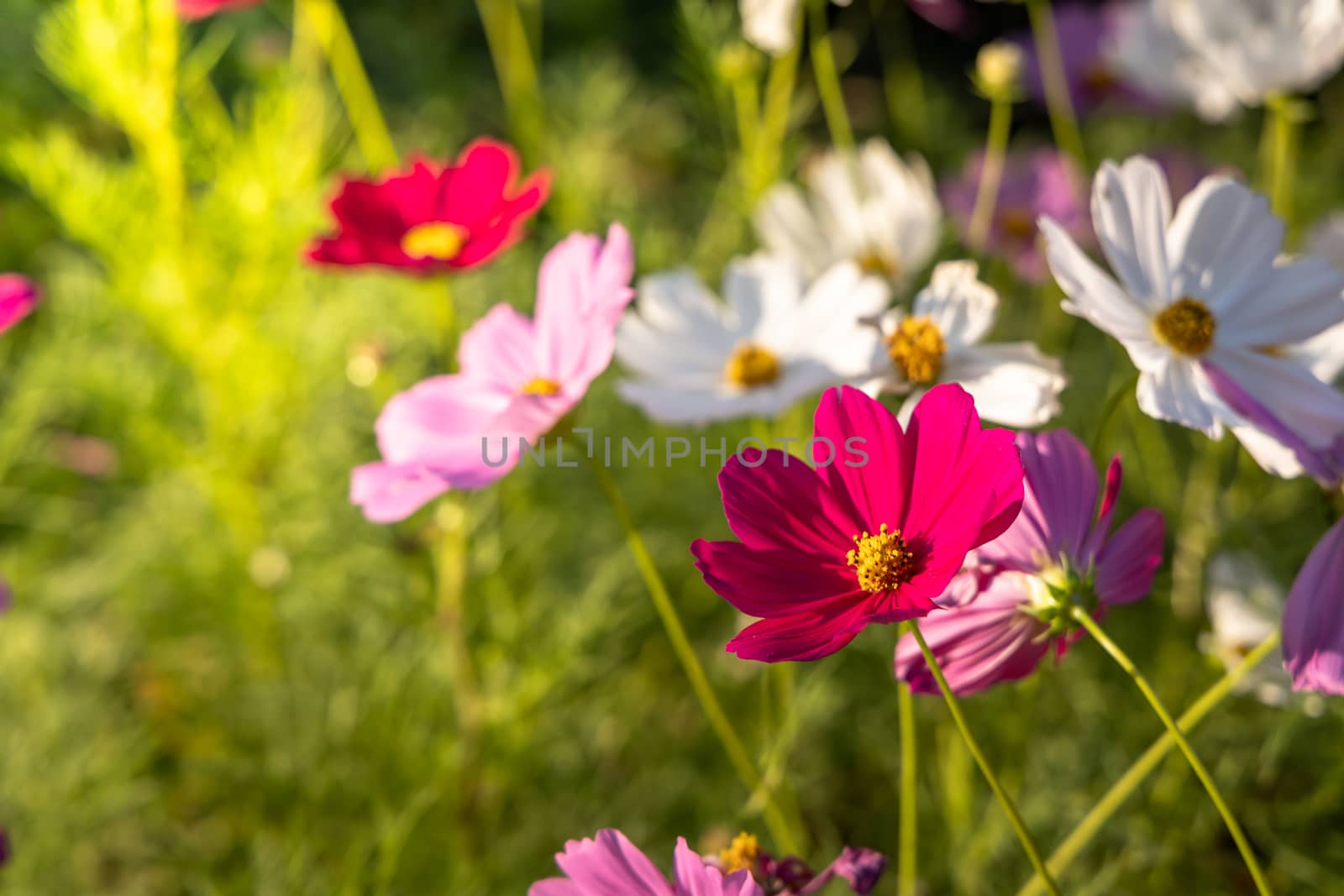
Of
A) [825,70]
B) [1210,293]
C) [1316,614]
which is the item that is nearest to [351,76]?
[825,70]

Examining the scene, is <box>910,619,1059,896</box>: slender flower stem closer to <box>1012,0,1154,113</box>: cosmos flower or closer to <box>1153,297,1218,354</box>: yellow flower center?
<box>1153,297,1218,354</box>: yellow flower center

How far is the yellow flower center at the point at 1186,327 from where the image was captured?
464 mm

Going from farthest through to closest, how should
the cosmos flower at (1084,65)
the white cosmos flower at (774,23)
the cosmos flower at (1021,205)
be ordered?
the cosmos flower at (1084,65), the cosmos flower at (1021,205), the white cosmos flower at (774,23)

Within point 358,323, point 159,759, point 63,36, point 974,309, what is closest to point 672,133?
point 358,323

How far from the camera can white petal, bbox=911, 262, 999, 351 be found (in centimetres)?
51

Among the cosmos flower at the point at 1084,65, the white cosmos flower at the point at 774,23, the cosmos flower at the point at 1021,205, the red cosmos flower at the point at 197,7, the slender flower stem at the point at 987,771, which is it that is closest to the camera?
the slender flower stem at the point at 987,771

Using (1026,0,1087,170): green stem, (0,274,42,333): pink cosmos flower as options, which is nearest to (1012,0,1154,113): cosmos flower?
(1026,0,1087,170): green stem

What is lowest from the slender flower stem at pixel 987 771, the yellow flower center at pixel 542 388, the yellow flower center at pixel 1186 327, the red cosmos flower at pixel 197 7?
the slender flower stem at pixel 987 771

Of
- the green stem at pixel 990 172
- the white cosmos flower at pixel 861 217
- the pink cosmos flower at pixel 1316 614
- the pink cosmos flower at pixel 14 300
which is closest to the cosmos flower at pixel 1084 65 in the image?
the green stem at pixel 990 172

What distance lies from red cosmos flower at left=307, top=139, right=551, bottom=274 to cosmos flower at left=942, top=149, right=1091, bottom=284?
1.57ft

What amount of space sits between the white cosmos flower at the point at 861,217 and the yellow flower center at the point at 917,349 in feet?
0.78

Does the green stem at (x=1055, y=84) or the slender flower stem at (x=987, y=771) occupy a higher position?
the green stem at (x=1055, y=84)

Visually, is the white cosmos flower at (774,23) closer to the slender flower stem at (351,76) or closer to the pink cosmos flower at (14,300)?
the slender flower stem at (351,76)

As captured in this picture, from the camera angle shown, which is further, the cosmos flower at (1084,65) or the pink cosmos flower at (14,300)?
the cosmos flower at (1084,65)
